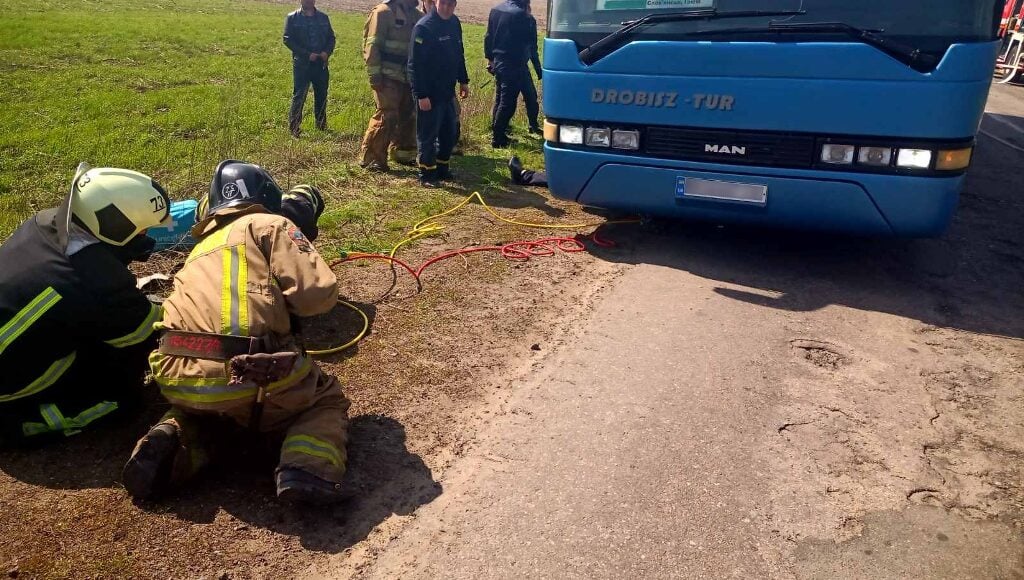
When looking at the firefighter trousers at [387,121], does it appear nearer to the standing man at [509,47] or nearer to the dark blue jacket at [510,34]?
the standing man at [509,47]

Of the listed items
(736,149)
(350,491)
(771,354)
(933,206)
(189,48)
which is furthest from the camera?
(189,48)

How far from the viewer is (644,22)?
5.23m

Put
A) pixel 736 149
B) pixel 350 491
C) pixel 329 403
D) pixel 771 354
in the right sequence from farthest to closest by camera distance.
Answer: pixel 736 149
pixel 771 354
pixel 329 403
pixel 350 491

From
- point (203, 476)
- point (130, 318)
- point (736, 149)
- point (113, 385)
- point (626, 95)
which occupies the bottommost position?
point (203, 476)

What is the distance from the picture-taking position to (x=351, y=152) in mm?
8906

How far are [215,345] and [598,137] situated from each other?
11.6 ft

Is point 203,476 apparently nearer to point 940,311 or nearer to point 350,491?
point 350,491

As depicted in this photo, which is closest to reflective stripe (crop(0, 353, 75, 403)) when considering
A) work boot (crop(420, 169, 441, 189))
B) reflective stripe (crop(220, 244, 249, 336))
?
reflective stripe (crop(220, 244, 249, 336))

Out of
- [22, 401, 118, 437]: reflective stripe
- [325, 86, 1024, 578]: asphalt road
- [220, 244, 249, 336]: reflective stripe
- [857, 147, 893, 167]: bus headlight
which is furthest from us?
[857, 147, 893, 167]: bus headlight

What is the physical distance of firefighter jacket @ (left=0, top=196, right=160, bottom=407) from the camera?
3.11 meters

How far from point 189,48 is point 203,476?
19.5 meters

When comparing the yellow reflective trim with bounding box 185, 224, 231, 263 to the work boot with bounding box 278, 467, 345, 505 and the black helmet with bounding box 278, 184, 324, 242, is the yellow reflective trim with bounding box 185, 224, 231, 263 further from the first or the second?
the work boot with bounding box 278, 467, 345, 505

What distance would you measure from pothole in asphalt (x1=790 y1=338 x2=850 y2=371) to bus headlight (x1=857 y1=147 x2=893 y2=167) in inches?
52.2

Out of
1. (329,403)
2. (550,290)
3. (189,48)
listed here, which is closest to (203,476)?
(329,403)
